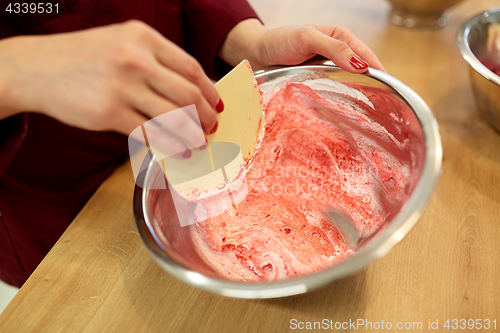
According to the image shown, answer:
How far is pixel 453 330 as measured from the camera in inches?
19.1

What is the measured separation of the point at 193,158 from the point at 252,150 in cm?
14

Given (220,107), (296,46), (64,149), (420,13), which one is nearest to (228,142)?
(220,107)

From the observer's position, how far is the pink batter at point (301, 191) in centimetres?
57

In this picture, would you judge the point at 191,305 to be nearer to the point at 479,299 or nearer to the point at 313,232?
the point at 313,232

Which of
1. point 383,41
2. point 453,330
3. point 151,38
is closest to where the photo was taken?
point 151,38

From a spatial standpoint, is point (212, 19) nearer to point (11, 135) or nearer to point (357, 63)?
point (357, 63)

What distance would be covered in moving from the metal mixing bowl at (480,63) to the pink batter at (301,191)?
10.0 inches

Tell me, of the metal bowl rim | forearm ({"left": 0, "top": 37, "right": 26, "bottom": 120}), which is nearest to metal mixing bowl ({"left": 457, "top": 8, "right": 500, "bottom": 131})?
the metal bowl rim

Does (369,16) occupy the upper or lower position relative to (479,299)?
upper

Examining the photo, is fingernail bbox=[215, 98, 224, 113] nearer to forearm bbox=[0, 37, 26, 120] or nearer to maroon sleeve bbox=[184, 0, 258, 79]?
forearm bbox=[0, 37, 26, 120]

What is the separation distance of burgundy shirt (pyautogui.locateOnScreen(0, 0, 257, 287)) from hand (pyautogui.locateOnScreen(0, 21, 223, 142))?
0.79 feet

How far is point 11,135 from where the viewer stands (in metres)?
0.49

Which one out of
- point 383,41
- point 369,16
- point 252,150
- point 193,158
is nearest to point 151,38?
point 193,158

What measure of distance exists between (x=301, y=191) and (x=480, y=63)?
41cm
